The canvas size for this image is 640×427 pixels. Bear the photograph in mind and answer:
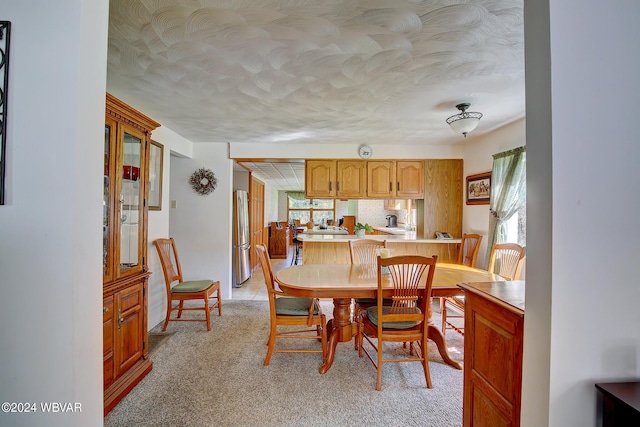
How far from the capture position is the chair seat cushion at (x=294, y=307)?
2.30 m

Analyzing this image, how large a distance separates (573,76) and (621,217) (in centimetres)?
43

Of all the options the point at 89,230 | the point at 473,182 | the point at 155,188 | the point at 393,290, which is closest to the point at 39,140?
the point at 89,230

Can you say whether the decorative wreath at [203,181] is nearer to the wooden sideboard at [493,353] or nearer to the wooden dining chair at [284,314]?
the wooden dining chair at [284,314]

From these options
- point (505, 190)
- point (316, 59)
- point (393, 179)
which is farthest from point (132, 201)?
point (505, 190)

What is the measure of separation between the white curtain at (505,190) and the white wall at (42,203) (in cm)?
354

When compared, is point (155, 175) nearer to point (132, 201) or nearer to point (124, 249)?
point (132, 201)

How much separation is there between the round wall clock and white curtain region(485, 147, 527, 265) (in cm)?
163

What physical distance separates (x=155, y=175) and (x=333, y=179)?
7.81ft

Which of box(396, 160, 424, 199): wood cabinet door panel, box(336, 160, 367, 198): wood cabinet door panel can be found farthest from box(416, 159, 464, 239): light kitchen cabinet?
box(336, 160, 367, 198): wood cabinet door panel

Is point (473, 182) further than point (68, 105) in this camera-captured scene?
Yes

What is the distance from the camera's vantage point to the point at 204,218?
3990 millimetres

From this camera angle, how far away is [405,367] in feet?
7.45

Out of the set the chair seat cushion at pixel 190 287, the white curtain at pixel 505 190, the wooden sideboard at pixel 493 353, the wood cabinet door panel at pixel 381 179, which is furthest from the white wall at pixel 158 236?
the white curtain at pixel 505 190

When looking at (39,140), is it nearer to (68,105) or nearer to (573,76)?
(68,105)
